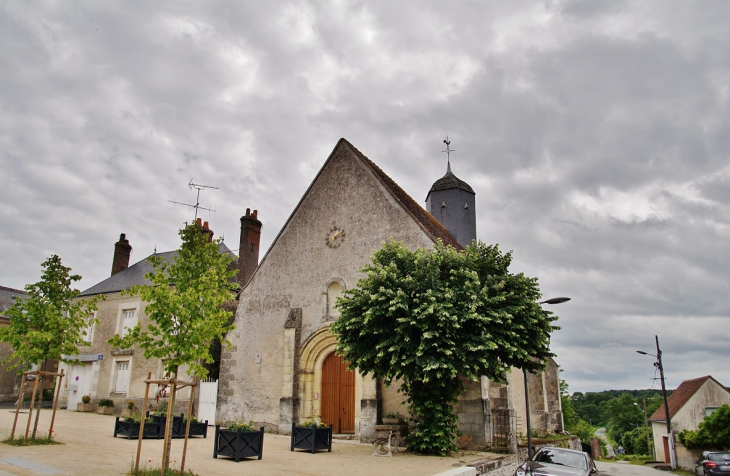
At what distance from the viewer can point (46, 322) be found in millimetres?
11234

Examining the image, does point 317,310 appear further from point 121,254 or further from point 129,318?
point 121,254

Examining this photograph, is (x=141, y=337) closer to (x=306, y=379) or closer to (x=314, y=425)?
(x=314, y=425)

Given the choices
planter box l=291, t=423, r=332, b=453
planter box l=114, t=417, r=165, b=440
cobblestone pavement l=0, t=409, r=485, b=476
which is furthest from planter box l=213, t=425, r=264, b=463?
planter box l=114, t=417, r=165, b=440

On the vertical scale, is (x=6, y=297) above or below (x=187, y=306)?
above

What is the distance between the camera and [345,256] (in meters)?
16.7

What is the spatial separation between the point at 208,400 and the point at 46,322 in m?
8.81

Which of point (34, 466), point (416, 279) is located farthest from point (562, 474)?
point (34, 466)

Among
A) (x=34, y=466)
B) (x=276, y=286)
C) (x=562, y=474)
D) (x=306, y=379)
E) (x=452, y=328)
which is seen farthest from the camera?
(x=276, y=286)

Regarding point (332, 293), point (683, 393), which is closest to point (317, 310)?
point (332, 293)

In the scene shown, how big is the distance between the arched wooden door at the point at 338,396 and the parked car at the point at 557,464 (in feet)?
23.5

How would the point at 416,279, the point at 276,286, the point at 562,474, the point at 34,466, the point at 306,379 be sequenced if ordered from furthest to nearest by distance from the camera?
the point at 276,286, the point at 306,379, the point at 416,279, the point at 562,474, the point at 34,466

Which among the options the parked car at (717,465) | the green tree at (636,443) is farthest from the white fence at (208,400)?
the green tree at (636,443)

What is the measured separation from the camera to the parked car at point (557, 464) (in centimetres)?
916

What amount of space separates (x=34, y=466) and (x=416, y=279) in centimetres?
818
